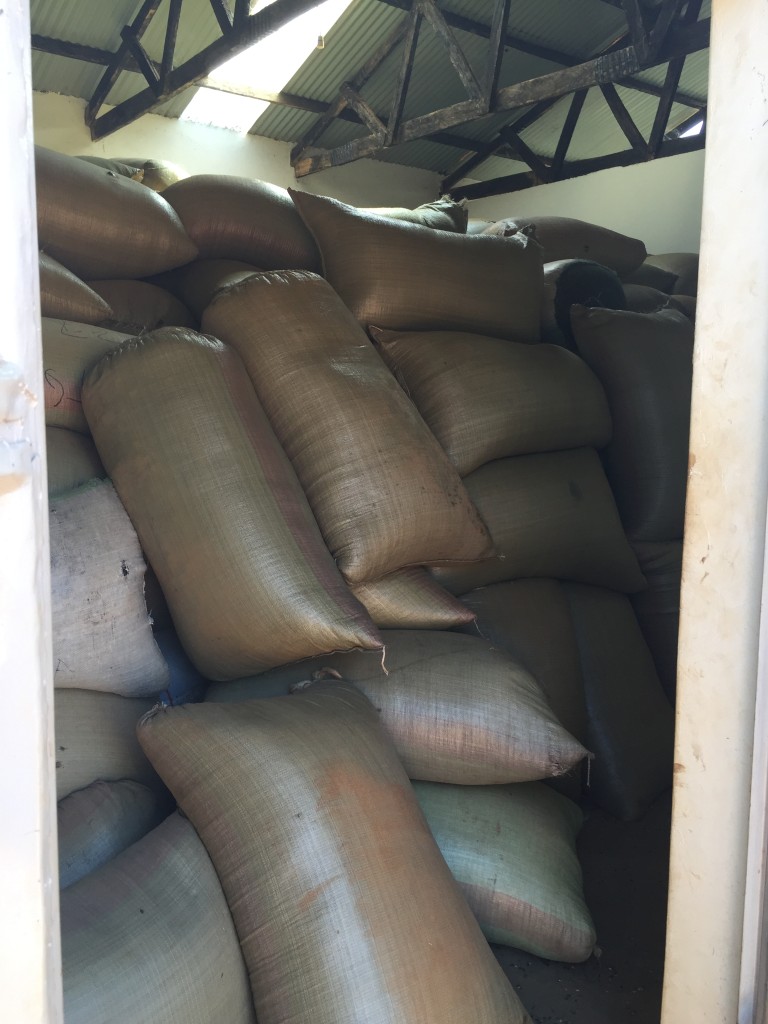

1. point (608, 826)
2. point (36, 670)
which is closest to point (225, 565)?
point (36, 670)

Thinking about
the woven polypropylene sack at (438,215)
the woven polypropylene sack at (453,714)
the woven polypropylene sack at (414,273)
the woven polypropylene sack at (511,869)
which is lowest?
the woven polypropylene sack at (511,869)

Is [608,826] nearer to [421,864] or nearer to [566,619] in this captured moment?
[566,619]

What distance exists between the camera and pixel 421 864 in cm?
118

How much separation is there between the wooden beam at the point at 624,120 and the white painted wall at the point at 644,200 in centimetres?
25

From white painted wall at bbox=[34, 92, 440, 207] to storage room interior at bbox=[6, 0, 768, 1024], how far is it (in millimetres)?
4121

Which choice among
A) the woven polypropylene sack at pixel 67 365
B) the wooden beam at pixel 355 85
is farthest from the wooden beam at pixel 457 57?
the woven polypropylene sack at pixel 67 365

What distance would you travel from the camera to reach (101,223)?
1875 mm

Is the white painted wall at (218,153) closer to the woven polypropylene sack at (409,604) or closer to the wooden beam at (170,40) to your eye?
the wooden beam at (170,40)

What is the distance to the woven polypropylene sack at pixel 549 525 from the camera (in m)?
1.96

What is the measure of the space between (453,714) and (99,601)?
600 mm

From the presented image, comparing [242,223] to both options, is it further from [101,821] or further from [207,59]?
[207,59]

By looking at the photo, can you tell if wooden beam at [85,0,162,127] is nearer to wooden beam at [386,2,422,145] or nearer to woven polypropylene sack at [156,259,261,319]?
wooden beam at [386,2,422,145]

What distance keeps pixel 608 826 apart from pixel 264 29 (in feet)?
13.0

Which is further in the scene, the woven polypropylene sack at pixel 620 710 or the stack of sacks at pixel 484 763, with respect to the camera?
the woven polypropylene sack at pixel 620 710
